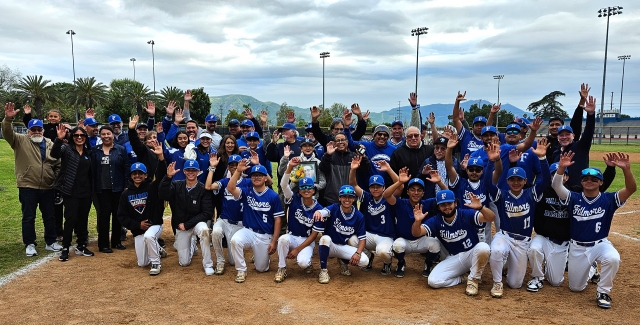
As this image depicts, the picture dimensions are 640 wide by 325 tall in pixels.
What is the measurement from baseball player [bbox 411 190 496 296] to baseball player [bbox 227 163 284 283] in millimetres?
1920

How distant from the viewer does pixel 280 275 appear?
577 centimetres

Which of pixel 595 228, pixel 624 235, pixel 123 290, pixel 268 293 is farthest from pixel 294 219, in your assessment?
pixel 624 235

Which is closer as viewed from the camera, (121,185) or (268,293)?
(268,293)

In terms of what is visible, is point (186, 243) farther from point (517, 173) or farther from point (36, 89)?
point (36, 89)

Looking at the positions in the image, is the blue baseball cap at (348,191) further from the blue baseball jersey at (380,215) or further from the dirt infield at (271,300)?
the dirt infield at (271,300)

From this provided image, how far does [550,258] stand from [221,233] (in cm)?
433

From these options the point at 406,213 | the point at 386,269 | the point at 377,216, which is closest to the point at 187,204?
the point at 377,216

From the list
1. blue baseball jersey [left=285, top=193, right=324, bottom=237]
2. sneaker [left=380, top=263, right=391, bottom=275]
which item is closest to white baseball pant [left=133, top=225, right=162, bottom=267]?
blue baseball jersey [left=285, top=193, right=324, bottom=237]

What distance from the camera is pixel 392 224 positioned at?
6.24 meters

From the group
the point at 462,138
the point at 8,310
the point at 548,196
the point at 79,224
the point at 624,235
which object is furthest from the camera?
the point at 624,235

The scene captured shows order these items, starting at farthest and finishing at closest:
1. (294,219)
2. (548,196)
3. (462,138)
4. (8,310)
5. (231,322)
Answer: (462,138) → (294,219) → (548,196) → (8,310) → (231,322)

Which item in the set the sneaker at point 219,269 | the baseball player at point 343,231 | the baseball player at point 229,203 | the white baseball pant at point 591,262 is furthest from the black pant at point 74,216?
the white baseball pant at point 591,262

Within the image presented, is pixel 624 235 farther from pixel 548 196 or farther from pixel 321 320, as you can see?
pixel 321 320

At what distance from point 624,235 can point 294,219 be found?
6338 millimetres
